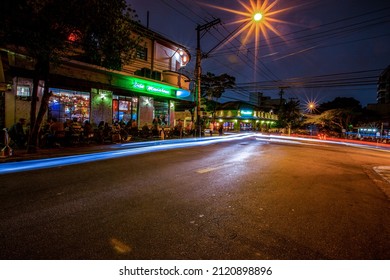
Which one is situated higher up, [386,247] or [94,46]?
[94,46]

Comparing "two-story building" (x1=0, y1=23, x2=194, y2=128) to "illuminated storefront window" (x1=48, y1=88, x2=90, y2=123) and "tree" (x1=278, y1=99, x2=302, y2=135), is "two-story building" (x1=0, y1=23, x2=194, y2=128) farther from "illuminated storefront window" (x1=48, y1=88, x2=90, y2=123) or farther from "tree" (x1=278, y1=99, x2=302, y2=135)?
"tree" (x1=278, y1=99, x2=302, y2=135)

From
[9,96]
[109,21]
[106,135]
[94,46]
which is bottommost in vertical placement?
[106,135]

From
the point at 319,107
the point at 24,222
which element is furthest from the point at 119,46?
the point at 319,107

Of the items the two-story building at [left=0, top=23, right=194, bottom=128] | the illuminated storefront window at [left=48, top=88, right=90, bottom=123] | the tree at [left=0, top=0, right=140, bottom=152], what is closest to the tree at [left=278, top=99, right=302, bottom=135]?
the two-story building at [left=0, top=23, right=194, bottom=128]

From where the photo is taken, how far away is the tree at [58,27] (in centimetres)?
793

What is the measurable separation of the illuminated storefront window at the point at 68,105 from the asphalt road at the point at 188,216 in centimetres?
957

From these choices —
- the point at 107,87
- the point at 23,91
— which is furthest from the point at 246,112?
the point at 23,91

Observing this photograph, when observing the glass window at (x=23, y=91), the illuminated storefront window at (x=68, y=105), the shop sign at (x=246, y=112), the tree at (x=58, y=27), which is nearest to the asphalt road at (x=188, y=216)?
the tree at (x=58, y=27)

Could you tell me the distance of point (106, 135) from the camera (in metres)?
15.8

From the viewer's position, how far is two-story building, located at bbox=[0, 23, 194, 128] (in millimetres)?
13328

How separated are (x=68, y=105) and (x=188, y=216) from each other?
1548 cm

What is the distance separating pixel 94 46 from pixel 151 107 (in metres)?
11.7

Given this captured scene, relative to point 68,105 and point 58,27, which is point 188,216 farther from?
point 68,105
